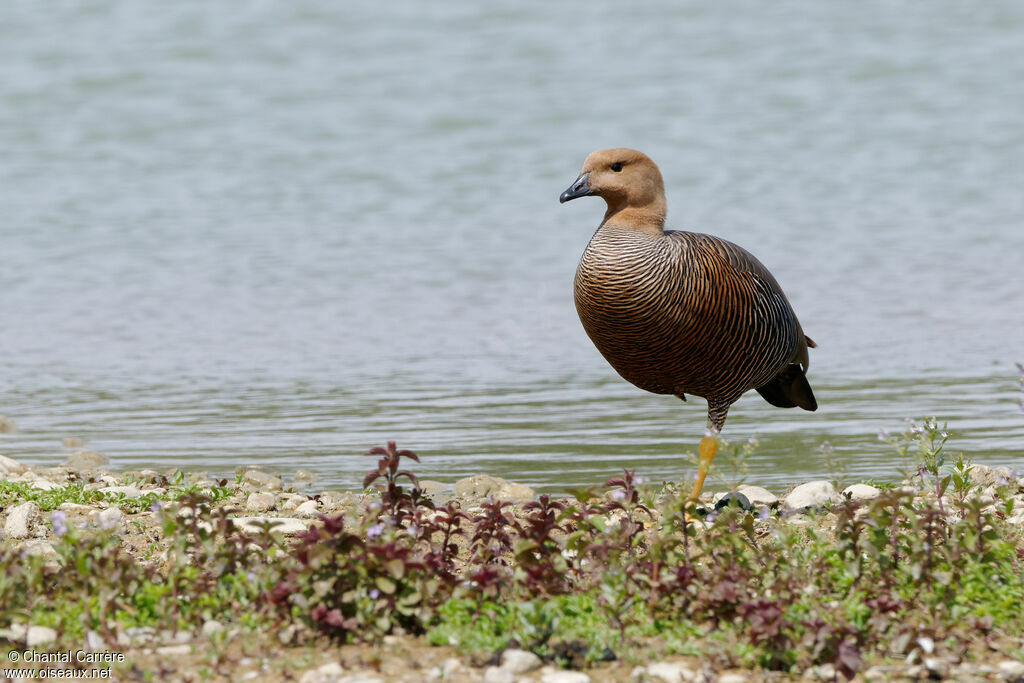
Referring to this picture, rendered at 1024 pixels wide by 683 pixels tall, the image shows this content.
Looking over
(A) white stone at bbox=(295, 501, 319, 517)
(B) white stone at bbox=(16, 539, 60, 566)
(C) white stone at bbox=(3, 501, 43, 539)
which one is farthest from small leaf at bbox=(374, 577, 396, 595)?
(C) white stone at bbox=(3, 501, 43, 539)

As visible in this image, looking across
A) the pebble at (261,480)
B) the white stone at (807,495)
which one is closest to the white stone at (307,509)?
the pebble at (261,480)

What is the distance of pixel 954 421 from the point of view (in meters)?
9.62

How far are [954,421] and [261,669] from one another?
634 cm

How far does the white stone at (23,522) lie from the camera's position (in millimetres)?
6391

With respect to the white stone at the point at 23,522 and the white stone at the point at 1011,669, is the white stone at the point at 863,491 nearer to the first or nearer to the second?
the white stone at the point at 1011,669

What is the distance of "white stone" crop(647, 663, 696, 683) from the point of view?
4.49 meters

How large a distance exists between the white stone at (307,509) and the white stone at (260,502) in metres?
0.15

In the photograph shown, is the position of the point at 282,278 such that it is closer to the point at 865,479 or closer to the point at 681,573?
the point at 865,479

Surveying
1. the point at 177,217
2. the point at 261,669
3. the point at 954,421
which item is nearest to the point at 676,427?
the point at 954,421

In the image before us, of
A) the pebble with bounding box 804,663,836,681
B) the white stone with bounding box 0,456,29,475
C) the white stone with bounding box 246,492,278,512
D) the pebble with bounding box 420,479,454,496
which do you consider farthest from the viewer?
the white stone with bounding box 0,456,29,475

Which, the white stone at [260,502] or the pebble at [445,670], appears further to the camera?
the white stone at [260,502]

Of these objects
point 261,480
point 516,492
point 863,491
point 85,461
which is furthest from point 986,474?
point 85,461

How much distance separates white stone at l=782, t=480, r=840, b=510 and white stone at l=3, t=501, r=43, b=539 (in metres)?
3.66

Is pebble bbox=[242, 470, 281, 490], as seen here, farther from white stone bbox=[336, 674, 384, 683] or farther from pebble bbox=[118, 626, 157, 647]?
white stone bbox=[336, 674, 384, 683]
